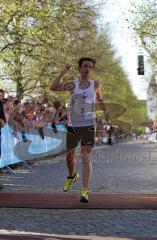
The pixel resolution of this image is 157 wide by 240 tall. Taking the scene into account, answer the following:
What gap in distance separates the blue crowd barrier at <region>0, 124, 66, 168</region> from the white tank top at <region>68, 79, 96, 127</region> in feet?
15.8

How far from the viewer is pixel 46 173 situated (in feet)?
45.5

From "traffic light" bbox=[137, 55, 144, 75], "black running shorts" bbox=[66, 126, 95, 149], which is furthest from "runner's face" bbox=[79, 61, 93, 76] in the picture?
"traffic light" bbox=[137, 55, 144, 75]

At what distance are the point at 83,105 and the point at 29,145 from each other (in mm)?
8025

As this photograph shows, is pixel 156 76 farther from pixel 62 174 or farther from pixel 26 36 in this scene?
pixel 62 174

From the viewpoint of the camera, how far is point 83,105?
29.0 feet

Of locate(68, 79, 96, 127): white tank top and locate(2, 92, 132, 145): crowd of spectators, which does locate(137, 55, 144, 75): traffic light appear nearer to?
locate(2, 92, 132, 145): crowd of spectators

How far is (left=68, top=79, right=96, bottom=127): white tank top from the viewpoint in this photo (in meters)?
8.84

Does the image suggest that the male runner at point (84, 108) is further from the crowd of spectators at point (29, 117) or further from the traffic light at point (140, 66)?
the traffic light at point (140, 66)

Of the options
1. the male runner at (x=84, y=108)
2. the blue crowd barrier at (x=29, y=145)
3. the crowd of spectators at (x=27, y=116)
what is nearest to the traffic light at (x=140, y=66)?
the crowd of spectators at (x=27, y=116)

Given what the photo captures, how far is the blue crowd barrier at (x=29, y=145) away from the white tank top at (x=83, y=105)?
190 inches

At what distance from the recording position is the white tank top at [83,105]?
8.84m

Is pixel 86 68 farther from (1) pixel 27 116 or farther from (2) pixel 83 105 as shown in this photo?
(1) pixel 27 116

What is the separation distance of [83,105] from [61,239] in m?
2.99

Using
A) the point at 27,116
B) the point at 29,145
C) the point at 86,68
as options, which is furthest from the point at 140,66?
the point at 86,68
